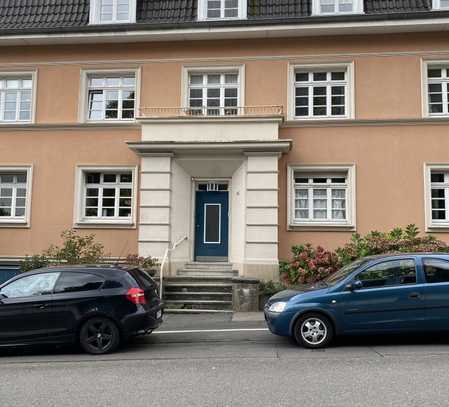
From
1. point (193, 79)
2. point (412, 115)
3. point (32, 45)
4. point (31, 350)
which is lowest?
point (31, 350)

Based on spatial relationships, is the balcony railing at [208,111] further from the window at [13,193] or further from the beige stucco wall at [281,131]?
the window at [13,193]

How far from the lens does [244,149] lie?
44.7ft

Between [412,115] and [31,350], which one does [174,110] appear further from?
[31,350]

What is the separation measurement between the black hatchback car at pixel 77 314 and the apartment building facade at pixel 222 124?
213 inches

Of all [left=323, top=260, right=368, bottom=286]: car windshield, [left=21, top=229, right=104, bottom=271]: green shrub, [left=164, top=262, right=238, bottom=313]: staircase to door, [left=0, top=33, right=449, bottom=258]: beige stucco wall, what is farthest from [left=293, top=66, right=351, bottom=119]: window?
[left=21, top=229, right=104, bottom=271]: green shrub

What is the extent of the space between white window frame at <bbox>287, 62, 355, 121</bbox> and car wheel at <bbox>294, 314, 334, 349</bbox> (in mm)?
7622

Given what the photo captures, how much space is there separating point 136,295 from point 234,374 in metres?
2.43

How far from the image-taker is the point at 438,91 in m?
14.2

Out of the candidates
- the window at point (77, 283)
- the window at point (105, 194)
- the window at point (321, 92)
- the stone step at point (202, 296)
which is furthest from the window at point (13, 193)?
the window at point (321, 92)

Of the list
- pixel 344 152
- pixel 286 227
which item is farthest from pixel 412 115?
pixel 286 227

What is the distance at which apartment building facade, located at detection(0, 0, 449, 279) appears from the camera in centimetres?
1383

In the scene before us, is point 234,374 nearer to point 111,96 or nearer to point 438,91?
point 111,96

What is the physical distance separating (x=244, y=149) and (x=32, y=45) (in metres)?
7.56

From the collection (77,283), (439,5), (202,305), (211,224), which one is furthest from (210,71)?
(77,283)
